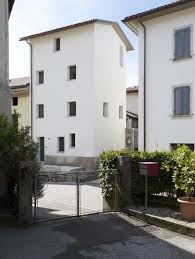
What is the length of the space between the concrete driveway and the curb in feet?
0.50

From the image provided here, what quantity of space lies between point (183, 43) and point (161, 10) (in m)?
2.07

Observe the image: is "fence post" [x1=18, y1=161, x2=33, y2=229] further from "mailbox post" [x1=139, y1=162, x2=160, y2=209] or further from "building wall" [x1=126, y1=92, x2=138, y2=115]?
"building wall" [x1=126, y1=92, x2=138, y2=115]

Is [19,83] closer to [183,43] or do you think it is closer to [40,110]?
[40,110]

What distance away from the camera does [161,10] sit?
1988 cm

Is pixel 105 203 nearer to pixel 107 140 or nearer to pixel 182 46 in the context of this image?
pixel 182 46

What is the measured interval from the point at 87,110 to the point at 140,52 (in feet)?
27.6

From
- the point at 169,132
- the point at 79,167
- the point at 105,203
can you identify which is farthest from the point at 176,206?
the point at 79,167

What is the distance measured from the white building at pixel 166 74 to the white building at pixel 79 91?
7384 mm

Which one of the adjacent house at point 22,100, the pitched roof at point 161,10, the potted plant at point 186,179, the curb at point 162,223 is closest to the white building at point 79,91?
the adjacent house at point 22,100

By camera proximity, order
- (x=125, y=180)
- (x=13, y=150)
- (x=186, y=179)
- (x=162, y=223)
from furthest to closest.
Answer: (x=125, y=180) < (x=13, y=150) < (x=186, y=179) < (x=162, y=223)

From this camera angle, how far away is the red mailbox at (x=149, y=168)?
1045 cm

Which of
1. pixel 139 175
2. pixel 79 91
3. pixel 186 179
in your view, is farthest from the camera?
pixel 79 91

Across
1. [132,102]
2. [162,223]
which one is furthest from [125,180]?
[132,102]

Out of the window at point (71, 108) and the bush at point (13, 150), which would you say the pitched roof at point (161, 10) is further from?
the bush at point (13, 150)
